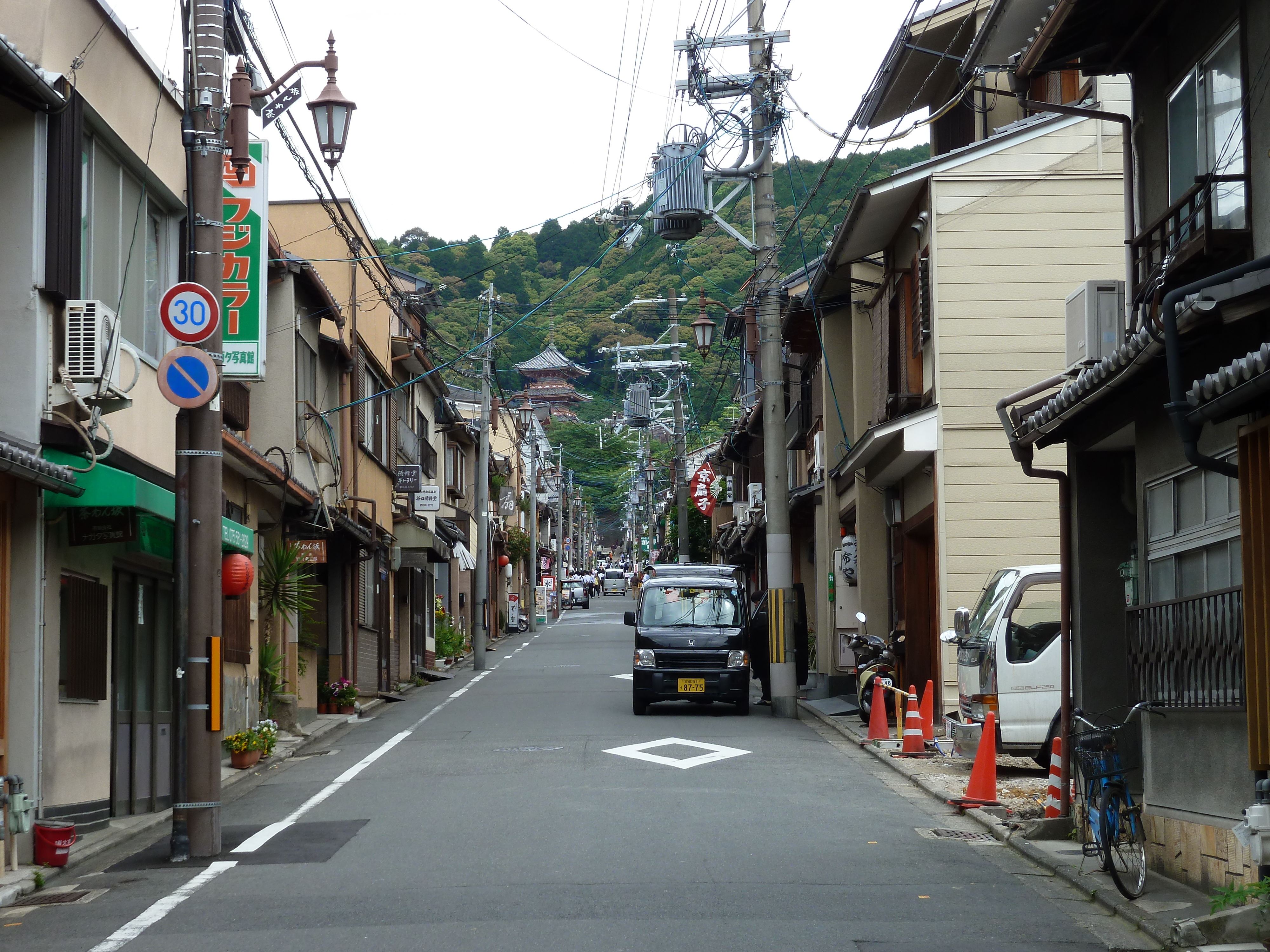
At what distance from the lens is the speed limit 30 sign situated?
36.1 ft

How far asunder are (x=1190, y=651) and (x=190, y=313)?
7783 mm

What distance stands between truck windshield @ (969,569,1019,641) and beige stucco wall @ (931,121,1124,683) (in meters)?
3.13

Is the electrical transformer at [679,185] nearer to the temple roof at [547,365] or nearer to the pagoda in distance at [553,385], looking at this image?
the temple roof at [547,365]

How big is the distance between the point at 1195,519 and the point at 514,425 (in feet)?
199

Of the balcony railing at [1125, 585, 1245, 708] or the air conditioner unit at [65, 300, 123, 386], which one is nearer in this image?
the balcony railing at [1125, 585, 1245, 708]

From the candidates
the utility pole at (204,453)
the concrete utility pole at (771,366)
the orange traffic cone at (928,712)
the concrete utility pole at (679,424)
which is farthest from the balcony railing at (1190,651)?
the concrete utility pole at (679,424)

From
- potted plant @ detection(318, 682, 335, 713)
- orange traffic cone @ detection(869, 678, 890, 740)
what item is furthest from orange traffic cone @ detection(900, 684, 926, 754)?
potted plant @ detection(318, 682, 335, 713)

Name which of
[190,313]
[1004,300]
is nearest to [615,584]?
[1004,300]

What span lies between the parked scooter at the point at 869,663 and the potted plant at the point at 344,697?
8.92 m

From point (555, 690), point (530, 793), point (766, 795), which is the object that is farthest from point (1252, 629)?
point (555, 690)

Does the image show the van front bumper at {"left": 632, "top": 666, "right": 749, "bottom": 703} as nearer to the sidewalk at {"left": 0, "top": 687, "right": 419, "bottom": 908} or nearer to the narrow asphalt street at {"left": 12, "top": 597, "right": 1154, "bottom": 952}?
the narrow asphalt street at {"left": 12, "top": 597, "right": 1154, "bottom": 952}

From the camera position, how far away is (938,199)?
63.1ft

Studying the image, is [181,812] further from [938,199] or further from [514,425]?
[514,425]

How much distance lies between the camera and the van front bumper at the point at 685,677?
21.9 meters
